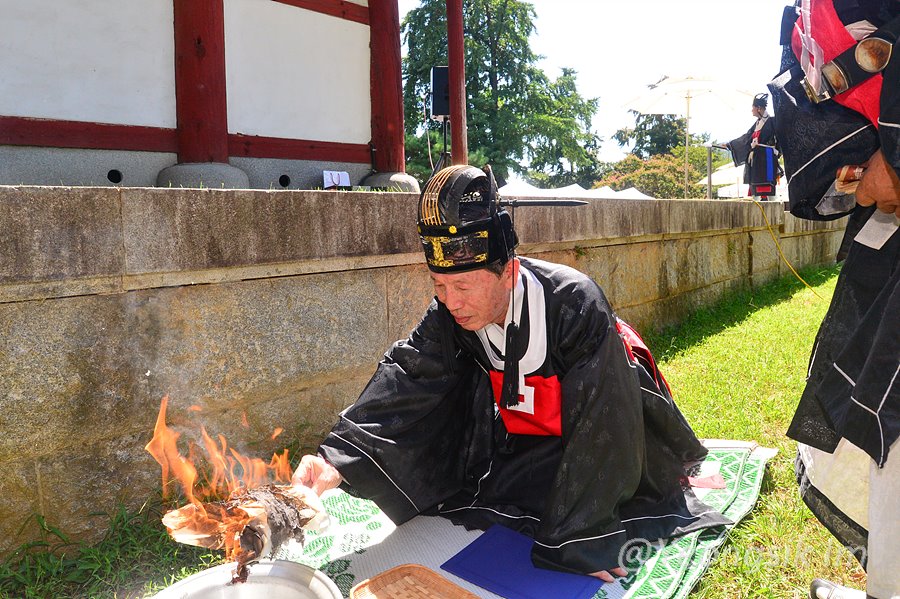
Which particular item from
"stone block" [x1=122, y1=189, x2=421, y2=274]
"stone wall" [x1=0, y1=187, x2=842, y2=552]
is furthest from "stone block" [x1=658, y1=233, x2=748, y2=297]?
"stone block" [x1=122, y1=189, x2=421, y2=274]

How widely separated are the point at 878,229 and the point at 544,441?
1.60 m

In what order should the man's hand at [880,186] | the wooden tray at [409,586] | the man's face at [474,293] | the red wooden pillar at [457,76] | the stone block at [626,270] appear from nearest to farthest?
the man's hand at [880,186] → the wooden tray at [409,586] → the man's face at [474,293] → the stone block at [626,270] → the red wooden pillar at [457,76]

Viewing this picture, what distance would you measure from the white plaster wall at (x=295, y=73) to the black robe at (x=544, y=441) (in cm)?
533

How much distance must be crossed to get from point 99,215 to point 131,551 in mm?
1440

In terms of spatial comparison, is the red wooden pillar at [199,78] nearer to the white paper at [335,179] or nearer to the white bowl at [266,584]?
the white paper at [335,179]

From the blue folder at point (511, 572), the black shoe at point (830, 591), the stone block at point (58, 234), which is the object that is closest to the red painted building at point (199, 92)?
the stone block at point (58, 234)

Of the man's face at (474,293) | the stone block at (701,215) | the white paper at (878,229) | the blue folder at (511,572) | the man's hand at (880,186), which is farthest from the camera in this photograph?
the stone block at (701,215)

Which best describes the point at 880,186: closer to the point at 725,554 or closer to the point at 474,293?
the point at 474,293

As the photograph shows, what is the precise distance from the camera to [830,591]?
96.3 inches

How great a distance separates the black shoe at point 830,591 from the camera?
2400mm

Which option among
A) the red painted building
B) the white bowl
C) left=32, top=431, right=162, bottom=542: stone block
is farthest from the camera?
the red painted building

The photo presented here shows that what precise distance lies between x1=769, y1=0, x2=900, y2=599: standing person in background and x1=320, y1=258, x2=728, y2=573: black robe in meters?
0.63

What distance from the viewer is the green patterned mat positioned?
102 inches

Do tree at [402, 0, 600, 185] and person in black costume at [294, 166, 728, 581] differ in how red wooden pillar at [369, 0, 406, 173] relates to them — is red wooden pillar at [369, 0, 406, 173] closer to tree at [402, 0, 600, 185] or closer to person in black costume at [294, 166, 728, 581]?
person in black costume at [294, 166, 728, 581]
